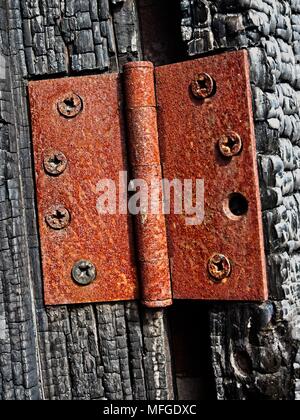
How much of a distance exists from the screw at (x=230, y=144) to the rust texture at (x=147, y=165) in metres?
0.14

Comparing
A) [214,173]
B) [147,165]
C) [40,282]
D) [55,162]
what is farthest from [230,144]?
[40,282]

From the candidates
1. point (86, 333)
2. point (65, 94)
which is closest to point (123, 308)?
point (86, 333)

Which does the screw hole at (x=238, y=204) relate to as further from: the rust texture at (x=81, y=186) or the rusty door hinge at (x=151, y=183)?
A: the rust texture at (x=81, y=186)

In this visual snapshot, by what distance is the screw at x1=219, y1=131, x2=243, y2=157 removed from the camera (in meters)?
1.38

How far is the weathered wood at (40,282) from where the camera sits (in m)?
1.46

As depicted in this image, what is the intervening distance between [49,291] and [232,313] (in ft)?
1.34

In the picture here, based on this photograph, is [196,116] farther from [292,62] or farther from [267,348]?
[267,348]

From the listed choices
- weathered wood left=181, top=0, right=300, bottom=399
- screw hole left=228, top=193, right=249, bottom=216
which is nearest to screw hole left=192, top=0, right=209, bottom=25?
weathered wood left=181, top=0, right=300, bottom=399

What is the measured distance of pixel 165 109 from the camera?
4.74ft

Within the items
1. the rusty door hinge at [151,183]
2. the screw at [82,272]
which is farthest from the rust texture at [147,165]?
the screw at [82,272]

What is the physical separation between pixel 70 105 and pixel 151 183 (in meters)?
0.25

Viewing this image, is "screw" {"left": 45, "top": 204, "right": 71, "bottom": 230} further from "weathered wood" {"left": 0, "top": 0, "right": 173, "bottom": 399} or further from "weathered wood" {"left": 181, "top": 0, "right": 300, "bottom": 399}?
"weathered wood" {"left": 181, "top": 0, "right": 300, "bottom": 399}

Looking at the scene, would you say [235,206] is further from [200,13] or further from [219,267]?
[200,13]

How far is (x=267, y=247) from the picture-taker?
1400mm
